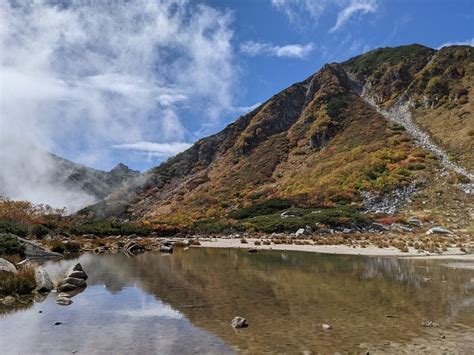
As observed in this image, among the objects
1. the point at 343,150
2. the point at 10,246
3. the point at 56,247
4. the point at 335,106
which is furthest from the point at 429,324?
the point at 335,106

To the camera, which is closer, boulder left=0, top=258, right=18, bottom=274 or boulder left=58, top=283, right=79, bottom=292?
boulder left=0, top=258, right=18, bottom=274

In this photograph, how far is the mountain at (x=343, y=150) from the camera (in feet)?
224

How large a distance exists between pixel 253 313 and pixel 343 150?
90.4 metres

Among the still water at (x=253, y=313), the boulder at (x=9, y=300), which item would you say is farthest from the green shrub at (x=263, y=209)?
the boulder at (x=9, y=300)

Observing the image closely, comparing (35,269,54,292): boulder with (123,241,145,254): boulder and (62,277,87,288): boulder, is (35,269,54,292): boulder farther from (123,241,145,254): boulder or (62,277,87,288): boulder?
(123,241,145,254): boulder

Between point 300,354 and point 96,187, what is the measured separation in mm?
155479

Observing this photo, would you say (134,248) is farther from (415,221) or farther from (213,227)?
(415,221)

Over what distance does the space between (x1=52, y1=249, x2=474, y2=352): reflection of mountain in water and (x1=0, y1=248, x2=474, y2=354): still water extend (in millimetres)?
37

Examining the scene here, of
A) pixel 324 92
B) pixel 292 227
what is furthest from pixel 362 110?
pixel 292 227

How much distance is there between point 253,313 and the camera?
43.2 ft

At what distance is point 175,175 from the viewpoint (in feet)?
450

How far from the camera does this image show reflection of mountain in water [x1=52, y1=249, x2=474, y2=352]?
1086cm

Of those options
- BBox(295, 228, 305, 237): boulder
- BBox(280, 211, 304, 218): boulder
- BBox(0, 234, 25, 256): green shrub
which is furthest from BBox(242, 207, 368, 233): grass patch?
BBox(0, 234, 25, 256): green shrub

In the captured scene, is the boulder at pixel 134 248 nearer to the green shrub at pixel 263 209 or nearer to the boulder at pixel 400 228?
the boulder at pixel 400 228
